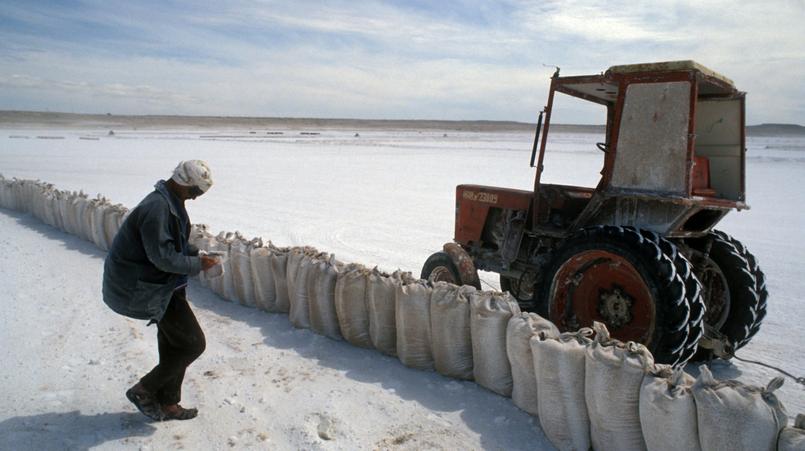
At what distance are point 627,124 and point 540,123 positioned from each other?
88 centimetres

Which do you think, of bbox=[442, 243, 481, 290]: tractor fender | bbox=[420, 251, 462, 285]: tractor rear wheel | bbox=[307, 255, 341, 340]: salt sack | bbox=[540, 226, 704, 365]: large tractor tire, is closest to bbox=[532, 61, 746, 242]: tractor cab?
bbox=[540, 226, 704, 365]: large tractor tire

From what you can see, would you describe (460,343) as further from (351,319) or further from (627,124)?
(627,124)

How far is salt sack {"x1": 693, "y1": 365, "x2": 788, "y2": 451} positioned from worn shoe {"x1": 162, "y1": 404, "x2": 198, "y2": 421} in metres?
3.00

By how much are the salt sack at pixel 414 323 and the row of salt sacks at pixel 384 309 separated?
155 mm

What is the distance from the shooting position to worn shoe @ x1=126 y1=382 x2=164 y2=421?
3557 millimetres

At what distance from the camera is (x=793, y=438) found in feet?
8.25

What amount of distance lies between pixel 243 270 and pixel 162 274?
2.55 meters

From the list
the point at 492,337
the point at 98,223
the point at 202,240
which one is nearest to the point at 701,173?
the point at 492,337

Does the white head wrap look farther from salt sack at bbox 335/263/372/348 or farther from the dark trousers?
salt sack at bbox 335/263/372/348

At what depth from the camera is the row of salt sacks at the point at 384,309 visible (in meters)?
4.66

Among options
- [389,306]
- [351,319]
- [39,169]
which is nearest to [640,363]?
[389,306]

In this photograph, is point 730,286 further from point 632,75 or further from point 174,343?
point 174,343

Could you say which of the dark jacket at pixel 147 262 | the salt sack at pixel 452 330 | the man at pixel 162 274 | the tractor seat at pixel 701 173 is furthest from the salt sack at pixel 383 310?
the tractor seat at pixel 701 173

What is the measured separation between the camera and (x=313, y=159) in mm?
28516
